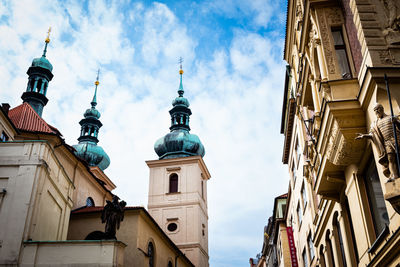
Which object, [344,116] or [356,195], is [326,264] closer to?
[356,195]

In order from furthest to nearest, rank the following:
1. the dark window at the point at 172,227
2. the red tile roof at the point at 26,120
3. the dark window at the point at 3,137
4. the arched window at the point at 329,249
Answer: the dark window at the point at 172,227 → the red tile roof at the point at 26,120 → the dark window at the point at 3,137 → the arched window at the point at 329,249

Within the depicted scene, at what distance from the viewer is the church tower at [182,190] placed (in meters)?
44.9

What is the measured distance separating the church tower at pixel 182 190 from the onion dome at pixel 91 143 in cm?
549

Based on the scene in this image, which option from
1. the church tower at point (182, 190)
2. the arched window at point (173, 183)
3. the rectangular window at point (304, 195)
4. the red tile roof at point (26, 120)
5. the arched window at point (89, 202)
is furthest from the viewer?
the arched window at point (173, 183)

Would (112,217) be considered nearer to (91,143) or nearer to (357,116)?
(357,116)

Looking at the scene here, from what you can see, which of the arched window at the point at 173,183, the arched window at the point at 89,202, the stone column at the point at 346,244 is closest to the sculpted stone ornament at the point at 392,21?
the stone column at the point at 346,244

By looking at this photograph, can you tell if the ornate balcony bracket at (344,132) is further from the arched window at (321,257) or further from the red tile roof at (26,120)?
the red tile roof at (26,120)

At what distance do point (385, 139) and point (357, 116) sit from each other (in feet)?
5.30

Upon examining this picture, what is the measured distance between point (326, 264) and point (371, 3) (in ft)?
34.5

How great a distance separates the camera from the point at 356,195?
11250mm

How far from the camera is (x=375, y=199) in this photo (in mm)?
10539

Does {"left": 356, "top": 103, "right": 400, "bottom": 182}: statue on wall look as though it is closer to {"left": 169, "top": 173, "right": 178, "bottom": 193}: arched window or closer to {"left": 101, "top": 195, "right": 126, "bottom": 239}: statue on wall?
{"left": 101, "top": 195, "right": 126, "bottom": 239}: statue on wall

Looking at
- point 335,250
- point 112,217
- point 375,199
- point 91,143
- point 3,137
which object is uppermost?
point 91,143

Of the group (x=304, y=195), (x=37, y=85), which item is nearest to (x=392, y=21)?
(x=304, y=195)
